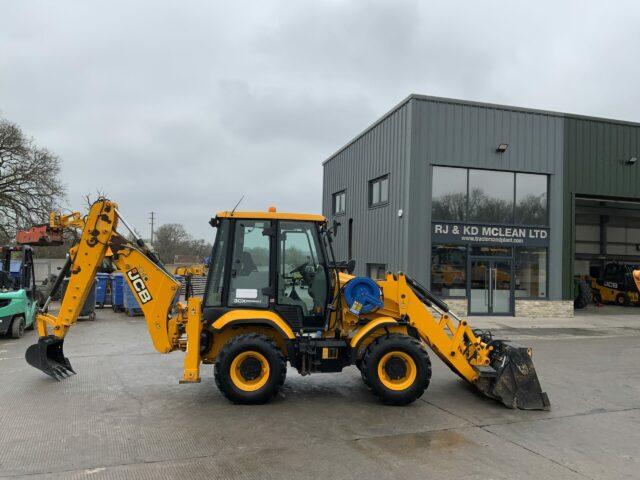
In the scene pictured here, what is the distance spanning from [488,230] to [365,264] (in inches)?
186

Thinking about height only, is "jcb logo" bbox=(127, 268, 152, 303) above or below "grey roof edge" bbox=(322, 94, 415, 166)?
below

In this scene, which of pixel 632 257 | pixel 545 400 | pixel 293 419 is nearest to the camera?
pixel 293 419

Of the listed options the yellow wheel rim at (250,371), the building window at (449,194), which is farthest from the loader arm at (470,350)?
the building window at (449,194)

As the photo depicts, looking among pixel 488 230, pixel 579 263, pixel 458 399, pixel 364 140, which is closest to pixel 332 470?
pixel 458 399

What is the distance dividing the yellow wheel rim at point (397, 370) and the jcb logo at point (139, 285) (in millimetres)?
3291

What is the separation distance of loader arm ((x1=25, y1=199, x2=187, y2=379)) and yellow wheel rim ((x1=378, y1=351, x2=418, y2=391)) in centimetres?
285

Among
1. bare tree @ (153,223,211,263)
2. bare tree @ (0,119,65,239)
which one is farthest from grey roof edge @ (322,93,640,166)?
bare tree @ (153,223,211,263)

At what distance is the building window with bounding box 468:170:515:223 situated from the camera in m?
17.2

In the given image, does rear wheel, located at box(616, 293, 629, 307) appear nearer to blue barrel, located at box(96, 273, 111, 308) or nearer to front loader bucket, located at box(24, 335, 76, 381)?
blue barrel, located at box(96, 273, 111, 308)

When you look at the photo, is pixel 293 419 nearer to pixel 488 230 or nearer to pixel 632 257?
pixel 488 230

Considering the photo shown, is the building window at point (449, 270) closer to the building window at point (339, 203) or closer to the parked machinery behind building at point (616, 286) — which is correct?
the building window at point (339, 203)

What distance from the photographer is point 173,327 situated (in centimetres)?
688

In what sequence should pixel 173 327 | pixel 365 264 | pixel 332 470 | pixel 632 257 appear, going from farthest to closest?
1. pixel 632 257
2. pixel 365 264
3. pixel 173 327
4. pixel 332 470

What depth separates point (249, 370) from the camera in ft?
20.7
